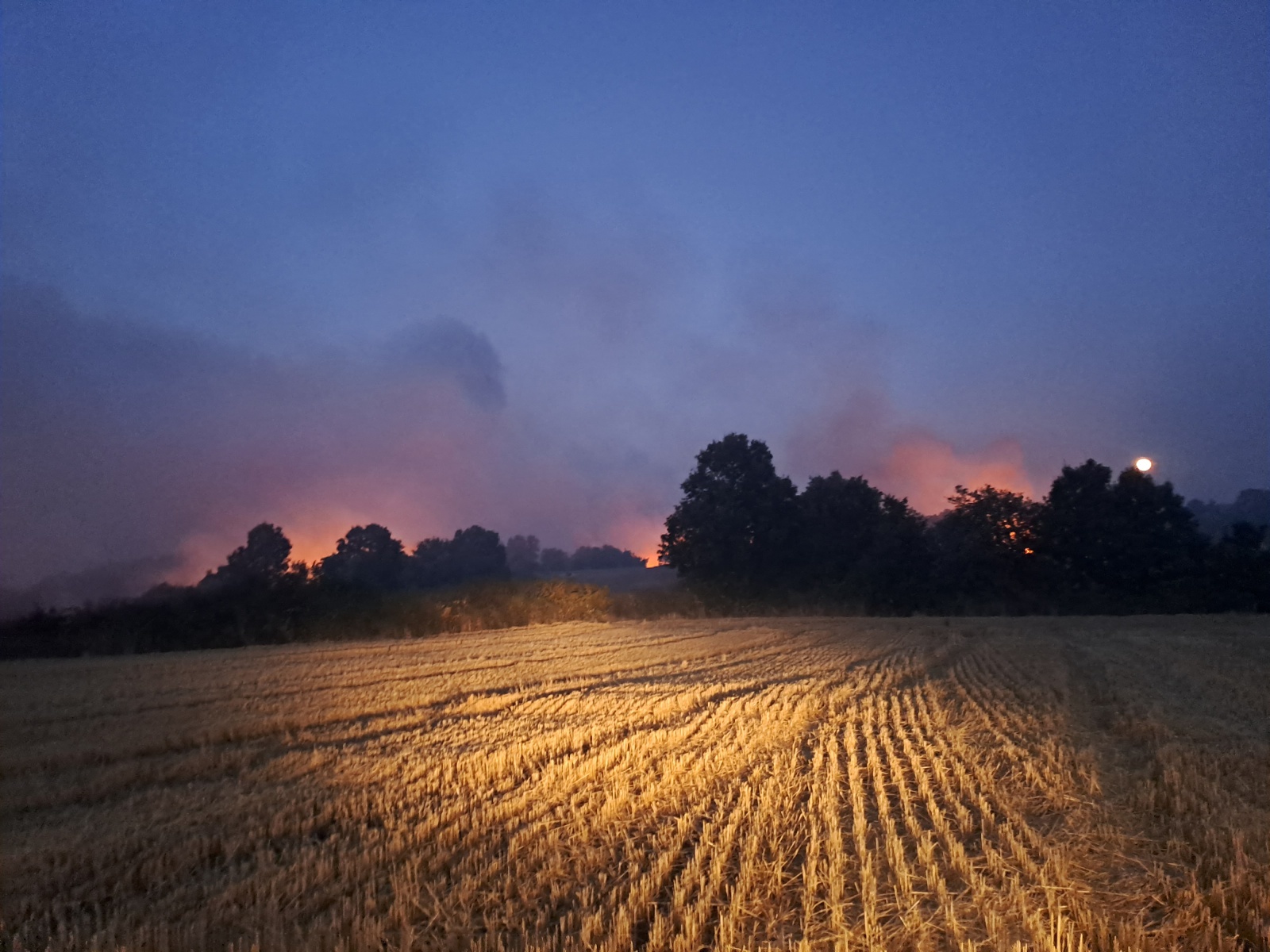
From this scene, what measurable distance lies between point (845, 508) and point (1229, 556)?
77.6 feet

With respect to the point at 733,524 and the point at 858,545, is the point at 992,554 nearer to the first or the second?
the point at 858,545

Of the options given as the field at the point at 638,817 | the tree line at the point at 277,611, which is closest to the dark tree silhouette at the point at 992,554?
the tree line at the point at 277,611

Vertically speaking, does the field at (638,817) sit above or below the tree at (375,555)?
below

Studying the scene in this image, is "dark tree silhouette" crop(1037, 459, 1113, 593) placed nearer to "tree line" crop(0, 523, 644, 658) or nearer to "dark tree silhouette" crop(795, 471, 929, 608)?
"dark tree silhouette" crop(795, 471, 929, 608)

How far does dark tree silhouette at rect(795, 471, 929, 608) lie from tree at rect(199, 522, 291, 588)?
33889mm

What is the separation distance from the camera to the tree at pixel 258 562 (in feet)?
102

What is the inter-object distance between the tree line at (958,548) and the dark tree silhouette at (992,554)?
2.8 inches

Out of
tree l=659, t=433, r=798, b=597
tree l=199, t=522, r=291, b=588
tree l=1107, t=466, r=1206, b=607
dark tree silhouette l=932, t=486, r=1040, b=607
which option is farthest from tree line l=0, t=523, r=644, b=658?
tree l=1107, t=466, r=1206, b=607

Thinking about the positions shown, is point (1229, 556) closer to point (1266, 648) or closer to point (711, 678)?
point (1266, 648)

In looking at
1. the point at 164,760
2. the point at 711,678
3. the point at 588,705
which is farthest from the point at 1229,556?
the point at 164,760

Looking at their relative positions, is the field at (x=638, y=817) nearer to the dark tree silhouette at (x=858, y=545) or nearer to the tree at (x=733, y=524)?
the dark tree silhouette at (x=858, y=545)

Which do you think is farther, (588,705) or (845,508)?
(845,508)

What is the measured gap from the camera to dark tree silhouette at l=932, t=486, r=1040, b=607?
46844mm

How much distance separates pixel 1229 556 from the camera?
42188 millimetres
